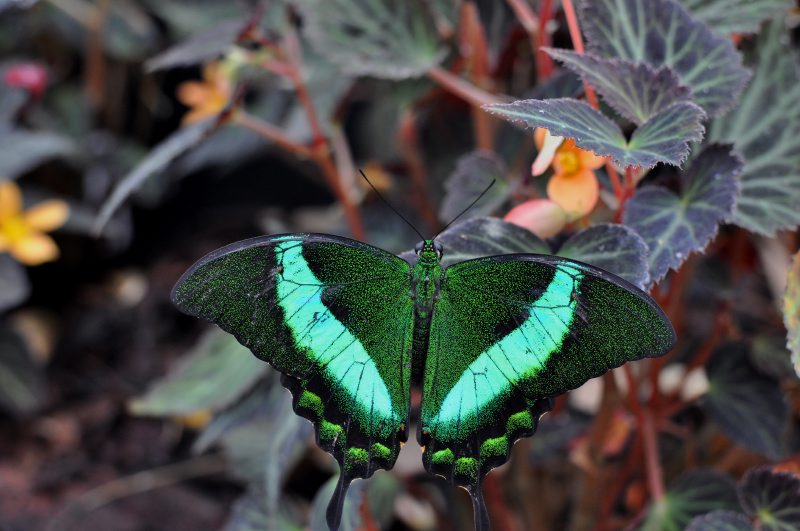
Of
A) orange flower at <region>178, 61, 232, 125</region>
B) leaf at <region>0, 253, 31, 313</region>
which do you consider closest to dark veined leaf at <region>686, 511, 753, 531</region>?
orange flower at <region>178, 61, 232, 125</region>

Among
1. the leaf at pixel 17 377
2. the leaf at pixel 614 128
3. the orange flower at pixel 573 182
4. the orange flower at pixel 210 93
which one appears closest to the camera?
the leaf at pixel 614 128

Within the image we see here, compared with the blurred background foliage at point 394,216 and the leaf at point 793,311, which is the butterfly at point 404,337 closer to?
the blurred background foliage at point 394,216

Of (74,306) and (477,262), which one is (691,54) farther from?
(74,306)

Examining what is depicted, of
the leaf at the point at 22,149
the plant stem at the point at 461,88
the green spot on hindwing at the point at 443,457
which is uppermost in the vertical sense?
the leaf at the point at 22,149

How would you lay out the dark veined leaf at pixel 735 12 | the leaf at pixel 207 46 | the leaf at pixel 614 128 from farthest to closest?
the leaf at pixel 207 46 < the dark veined leaf at pixel 735 12 < the leaf at pixel 614 128

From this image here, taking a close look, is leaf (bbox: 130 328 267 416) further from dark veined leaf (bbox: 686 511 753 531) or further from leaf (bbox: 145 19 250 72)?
dark veined leaf (bbox: 686 511 753 531)

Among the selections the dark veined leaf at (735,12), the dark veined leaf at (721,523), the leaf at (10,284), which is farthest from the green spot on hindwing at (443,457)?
the leaf at (10,284)

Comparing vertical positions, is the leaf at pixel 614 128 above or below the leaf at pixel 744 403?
above
